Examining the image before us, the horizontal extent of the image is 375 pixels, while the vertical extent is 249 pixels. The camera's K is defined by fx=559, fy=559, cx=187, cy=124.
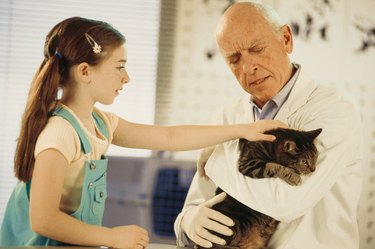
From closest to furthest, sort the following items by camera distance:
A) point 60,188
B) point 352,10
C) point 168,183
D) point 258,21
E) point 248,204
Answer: point 60,188 → point 248,204 → point 258,21 → point 168,183 → point 352,10

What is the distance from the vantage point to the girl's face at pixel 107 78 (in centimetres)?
133

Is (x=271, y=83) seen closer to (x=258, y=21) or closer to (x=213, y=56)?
(x=258, y=21)

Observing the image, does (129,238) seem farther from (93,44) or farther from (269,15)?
(269,15)

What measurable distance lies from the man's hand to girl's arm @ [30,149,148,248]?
0.20 meters

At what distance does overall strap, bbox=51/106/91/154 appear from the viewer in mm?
1292

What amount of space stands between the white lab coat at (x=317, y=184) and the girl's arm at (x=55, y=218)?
30cm

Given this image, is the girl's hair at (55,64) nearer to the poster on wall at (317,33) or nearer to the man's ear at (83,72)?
the man's ear at (83,72)

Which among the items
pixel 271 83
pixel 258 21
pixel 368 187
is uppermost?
pixel 258 21

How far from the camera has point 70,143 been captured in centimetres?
125

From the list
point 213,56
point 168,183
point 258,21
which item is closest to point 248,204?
point 258,21

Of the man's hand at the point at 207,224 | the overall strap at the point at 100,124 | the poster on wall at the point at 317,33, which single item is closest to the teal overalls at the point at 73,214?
the overall strap at the point at 100,124

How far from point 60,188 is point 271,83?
26.0 inches

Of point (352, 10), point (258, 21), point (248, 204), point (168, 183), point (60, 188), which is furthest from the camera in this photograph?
point (352, 10)

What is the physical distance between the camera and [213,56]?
402 cm
